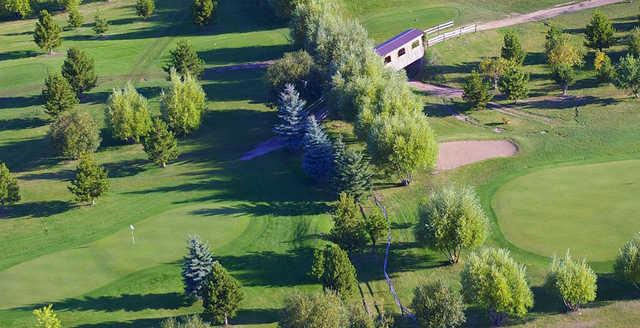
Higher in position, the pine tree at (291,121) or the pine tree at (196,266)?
the pine tree at (291,121)

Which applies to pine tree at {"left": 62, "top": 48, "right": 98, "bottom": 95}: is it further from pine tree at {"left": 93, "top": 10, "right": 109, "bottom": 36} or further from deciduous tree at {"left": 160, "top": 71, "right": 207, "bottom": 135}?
pine tree at {"left": 93, "top": 10, "right": 109, "bottom": 36}

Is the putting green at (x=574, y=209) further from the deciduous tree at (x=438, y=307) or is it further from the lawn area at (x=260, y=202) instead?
the deciduous tree at (x=438, y=307)

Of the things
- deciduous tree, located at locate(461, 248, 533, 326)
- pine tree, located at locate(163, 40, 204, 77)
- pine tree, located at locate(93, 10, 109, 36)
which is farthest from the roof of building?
pine tree, located at locate(93, 10, 109, 36)

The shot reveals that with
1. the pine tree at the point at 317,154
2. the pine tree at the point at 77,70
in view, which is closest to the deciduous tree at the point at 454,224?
the pine tree at the point at 317,154

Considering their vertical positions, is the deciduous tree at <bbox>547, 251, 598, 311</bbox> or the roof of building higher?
the roof of building

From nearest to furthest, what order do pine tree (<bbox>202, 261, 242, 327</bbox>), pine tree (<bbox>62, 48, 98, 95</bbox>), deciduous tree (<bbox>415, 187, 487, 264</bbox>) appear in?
pine tree (<bbox>202, 261, 242, 327</bbox>) → deciduous tree (<bbox>415, 187, 487, 264</bbox>) → pine tree (<bbox>62, 48, 98, 95</bbox>)

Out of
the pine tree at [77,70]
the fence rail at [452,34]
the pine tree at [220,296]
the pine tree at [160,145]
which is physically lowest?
the pine tree at [220,296]

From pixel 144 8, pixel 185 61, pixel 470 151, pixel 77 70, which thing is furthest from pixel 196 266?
pixel 144 8
